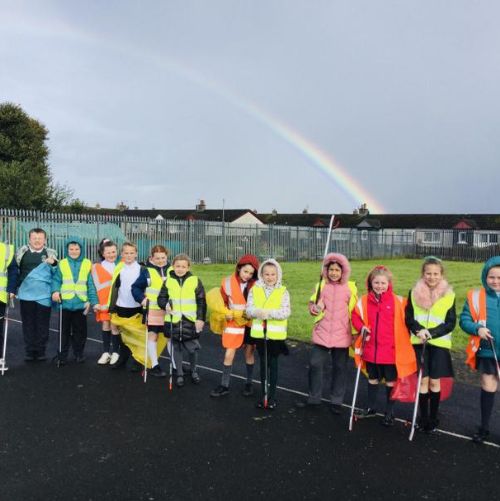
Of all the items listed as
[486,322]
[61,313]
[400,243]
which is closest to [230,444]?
[486,322]

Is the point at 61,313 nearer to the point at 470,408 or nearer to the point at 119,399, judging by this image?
the point at 119,399

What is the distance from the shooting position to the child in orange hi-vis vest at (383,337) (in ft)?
16.7

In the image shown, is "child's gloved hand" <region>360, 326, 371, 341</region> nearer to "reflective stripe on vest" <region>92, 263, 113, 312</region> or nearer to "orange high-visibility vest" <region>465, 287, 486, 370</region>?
"orange high-visibility vest" <region>465, 287, 486, 370</region>

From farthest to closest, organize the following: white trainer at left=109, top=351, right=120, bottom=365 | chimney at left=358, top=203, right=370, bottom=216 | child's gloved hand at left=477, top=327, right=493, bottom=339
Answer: chimney at left=358, top=203, right=370, bottom=216, white trainer at left=109, top=351, right=120, bottom=365, child's gloved hand at left=477, top=327, right=493, bottom=339

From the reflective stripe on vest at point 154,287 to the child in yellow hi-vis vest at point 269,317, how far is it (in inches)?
61.0

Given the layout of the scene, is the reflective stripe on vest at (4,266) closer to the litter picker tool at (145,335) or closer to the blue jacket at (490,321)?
the litter picker tool at (145,335)

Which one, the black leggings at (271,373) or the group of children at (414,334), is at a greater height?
the group of children at (414,334)

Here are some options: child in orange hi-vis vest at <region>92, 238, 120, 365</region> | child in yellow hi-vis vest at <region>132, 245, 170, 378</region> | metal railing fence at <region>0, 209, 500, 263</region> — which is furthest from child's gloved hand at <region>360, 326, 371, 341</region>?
metal railing fence at <region>0, 209, 500, 263</region>

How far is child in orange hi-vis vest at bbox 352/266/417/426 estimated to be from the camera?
510cm

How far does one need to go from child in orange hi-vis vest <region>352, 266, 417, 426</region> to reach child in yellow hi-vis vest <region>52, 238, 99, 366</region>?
4.05 metres

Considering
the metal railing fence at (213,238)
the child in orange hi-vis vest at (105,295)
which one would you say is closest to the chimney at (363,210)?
the metal railing fence at (213,238)

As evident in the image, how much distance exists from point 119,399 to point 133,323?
1.51 m

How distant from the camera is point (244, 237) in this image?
90.1 ft

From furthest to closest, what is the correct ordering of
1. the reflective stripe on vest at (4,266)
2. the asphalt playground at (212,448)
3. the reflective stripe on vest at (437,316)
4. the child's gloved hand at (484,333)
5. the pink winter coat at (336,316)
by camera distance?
the reflective stripe on vest at (4,266), the pink winter coat at (336,316), the reflective stripe on vest at (437,316), the child's gloved hand at (484,333), the asphalt playground at (212,448)
